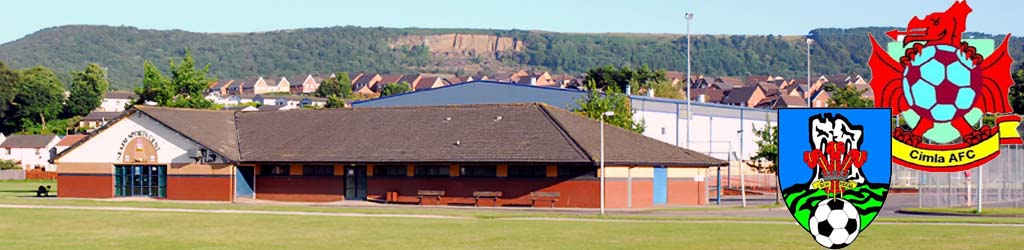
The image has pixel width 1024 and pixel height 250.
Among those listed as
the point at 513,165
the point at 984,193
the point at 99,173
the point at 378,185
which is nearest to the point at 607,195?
the point at 513,165

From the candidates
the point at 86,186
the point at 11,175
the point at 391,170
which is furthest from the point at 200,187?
the point at 11,175

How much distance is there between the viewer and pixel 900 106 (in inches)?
1870

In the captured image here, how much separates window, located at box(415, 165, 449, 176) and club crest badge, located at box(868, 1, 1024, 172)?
2087 centimetres

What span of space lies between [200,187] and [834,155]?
5493cm

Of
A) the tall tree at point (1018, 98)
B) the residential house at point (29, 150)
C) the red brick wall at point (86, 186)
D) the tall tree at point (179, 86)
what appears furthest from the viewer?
the residential house at point (29, 150)

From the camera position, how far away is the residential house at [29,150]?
147850 millimetres

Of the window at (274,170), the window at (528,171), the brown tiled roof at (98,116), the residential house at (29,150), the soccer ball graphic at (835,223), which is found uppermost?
the brown tiled roof at (98,116)

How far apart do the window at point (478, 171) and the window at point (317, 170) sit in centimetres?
755

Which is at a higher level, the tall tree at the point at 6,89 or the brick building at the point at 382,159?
the tall tree at the point at 6,89

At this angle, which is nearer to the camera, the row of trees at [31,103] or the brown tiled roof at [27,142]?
the brown tiled roof at [27,142]

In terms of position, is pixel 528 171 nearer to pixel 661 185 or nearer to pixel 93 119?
pixel 661 185

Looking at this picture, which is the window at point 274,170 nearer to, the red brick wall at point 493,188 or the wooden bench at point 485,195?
the red brick wall at point 493,188

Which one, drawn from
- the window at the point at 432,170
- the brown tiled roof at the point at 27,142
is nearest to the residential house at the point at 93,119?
the brown tiled roof at the point at 27,142

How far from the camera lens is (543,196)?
185 ft
